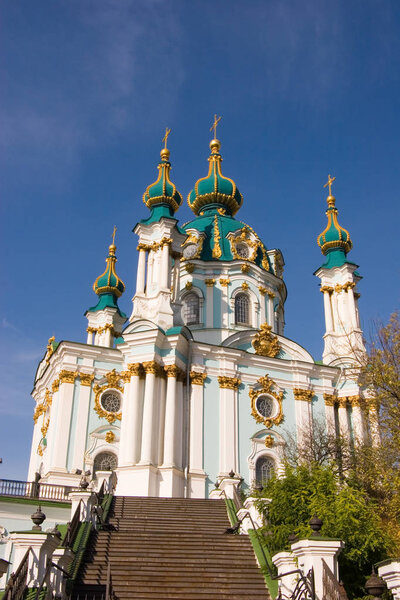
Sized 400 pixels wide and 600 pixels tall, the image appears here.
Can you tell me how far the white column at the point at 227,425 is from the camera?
88.0 ft

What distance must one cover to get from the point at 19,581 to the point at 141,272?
2087 centimetres

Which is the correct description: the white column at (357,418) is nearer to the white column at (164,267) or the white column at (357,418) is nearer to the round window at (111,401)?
the white column at (164,267)

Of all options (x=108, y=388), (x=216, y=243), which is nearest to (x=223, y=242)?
(x=216, y=243)

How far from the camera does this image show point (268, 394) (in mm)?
29359

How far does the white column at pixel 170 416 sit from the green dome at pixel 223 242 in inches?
363

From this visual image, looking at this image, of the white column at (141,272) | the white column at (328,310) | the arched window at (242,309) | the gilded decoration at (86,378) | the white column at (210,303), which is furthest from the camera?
the white column at (328,310)

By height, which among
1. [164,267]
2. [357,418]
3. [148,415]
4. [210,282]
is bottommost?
[148,415]

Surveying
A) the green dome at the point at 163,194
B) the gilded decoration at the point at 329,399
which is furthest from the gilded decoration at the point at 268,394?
the green dome at the point at 163,194

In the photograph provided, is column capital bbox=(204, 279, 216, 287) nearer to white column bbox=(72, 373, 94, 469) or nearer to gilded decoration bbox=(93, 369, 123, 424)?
gilded decoration bbox=(93, 369, 123, 424)

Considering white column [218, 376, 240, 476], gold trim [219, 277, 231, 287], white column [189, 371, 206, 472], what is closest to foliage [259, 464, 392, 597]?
white column [189, 371, 206, 472]

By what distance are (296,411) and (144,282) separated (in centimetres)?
901

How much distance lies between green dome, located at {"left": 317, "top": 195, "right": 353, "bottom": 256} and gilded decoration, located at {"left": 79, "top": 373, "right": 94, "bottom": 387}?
Result: 15864 mm

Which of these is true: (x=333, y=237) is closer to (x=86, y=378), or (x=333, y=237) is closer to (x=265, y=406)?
(x=265, y=406)

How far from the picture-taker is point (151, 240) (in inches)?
1206
